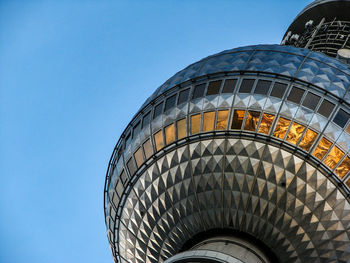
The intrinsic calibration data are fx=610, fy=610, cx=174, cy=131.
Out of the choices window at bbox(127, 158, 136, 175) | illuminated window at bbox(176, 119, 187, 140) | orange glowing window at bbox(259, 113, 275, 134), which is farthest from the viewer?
window at bbox(127, 158, 136, 175)

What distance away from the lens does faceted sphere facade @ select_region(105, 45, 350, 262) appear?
24344 mm

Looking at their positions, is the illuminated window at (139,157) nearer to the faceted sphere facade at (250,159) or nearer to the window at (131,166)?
the faceted sphere facade at (250,159)

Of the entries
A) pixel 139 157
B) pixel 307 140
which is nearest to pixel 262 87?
pixel 307 140

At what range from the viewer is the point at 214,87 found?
26734mm

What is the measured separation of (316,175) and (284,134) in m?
2.07

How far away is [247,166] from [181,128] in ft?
11.3

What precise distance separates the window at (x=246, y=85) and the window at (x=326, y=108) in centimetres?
304

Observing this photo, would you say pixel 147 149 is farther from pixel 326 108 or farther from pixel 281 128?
pixel 326 108

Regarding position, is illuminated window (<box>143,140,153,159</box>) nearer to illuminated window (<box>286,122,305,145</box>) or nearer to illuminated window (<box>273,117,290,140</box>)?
illuminated window (<box>273,117,290,140</box>)

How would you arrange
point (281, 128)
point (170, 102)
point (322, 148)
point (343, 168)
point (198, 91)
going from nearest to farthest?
point (343, 168)
point (322, 148)
point (281, 128)
point (198, 91)
point (170, 102)

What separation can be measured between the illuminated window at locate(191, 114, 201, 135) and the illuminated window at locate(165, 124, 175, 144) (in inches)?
36.9

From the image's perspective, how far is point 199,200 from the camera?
84.2ft

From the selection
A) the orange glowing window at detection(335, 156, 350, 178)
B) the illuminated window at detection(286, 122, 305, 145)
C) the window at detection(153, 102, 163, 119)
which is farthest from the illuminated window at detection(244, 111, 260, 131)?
the window at detection(153, 102, 163, 119)

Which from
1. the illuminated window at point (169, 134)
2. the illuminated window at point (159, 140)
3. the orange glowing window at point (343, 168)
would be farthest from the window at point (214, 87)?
the orange glowing window at point (343, 168)
